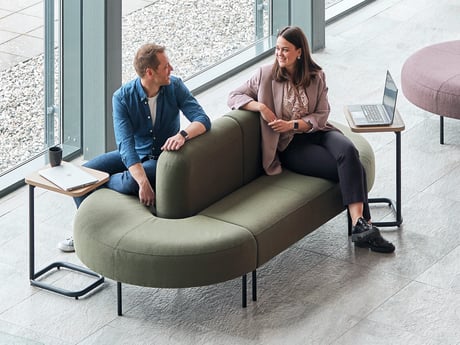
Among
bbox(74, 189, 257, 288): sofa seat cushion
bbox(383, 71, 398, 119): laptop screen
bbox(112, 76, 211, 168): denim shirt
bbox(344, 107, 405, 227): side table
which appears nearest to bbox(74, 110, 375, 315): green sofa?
bbox(74, 189, 257, 288): sofa seat cushion

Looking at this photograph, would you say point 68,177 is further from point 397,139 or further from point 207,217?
point 397,139

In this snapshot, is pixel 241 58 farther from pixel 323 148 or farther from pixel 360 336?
pixel 360 336

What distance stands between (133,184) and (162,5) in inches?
123

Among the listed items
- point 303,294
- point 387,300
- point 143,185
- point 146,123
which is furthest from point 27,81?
point 387,300

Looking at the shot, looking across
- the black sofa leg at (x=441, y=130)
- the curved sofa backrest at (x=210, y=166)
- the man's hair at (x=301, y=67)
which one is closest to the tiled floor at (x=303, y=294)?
the black sofa leg at (x=441, y=130)

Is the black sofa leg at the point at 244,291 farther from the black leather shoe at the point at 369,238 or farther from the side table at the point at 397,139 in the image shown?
the side table at the point at 397,139

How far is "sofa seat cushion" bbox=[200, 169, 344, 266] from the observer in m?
6.42

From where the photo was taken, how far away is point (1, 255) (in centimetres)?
711

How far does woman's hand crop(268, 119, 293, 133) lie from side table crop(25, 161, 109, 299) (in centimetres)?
111

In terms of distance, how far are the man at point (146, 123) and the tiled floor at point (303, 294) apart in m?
0.64

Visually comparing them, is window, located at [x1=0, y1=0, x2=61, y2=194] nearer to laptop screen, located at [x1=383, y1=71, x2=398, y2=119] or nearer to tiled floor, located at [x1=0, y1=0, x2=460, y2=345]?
tiled floor, located at [x1=0, y1=0, x2=460, y2=345]

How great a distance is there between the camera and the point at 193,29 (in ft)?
32.4

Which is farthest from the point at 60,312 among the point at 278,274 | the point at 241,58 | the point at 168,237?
the point at 241,58

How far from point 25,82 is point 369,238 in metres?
2.89
